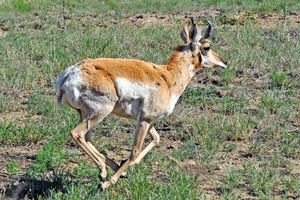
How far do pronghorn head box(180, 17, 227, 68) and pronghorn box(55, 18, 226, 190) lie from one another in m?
0.29

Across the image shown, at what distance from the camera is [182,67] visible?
7.21m

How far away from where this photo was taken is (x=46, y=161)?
7.04 meters

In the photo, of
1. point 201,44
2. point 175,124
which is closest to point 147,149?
point 201,44

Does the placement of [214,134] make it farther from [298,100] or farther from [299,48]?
[299,48]

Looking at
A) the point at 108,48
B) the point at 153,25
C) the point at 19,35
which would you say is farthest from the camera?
the point at 153,25

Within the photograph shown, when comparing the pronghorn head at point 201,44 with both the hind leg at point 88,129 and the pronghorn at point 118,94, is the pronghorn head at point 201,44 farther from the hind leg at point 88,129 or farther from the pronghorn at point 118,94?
the hind leg at point 88,129

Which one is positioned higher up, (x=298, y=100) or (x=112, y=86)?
(x=112, y=86)

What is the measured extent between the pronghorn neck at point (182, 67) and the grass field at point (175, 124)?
2.88 feet

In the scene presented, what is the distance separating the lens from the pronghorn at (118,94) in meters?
6.30

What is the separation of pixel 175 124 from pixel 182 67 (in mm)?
1628

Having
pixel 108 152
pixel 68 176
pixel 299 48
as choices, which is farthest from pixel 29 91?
pixel 299 48

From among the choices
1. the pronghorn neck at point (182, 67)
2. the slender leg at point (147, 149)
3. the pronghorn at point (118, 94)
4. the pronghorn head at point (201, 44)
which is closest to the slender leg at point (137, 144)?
the pronghorn at point (118, 94)

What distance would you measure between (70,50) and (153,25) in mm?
3972

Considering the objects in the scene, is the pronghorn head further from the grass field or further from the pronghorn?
the grass field
